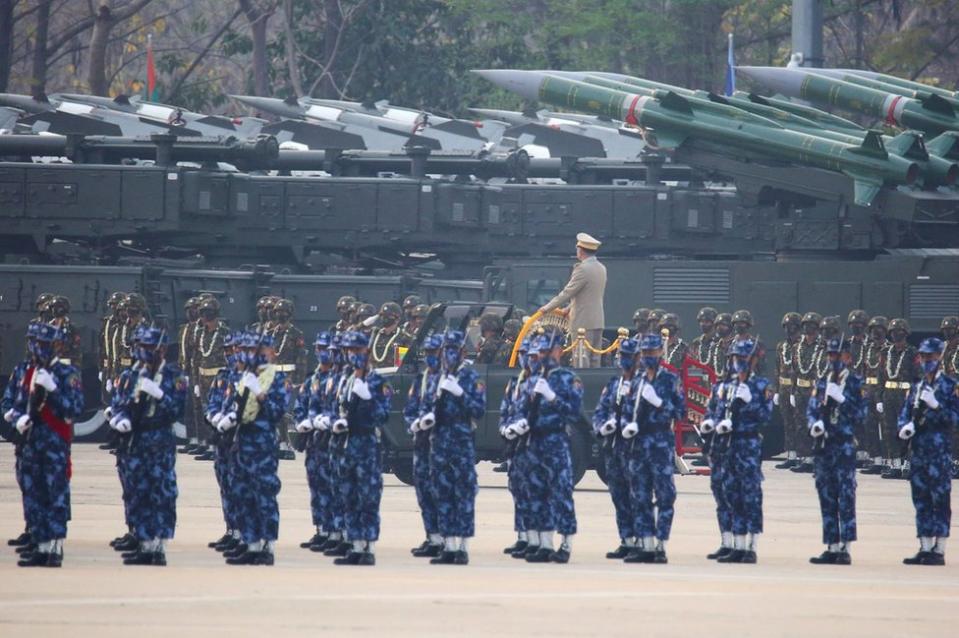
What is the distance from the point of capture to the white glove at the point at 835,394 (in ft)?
48.8

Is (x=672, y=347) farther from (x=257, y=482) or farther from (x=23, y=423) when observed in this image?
(x=23, y=423)

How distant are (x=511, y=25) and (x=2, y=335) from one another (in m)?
25.7

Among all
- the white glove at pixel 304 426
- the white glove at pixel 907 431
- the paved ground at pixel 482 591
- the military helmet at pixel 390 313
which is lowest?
the paved ground at pixel 482 591

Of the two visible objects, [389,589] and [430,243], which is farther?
[430,243]

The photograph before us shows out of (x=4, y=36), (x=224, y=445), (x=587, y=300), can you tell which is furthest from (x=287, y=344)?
(x=4, y=36)

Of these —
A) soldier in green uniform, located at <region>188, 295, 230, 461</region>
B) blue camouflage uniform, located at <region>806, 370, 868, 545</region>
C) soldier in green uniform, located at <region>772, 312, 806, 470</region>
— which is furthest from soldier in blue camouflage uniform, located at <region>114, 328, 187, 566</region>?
soldier in green uniform, located at <region>772, 312, 806, 470</region>

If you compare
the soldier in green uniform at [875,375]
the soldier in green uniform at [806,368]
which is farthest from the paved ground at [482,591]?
the soldier in green uniform at [806,368]

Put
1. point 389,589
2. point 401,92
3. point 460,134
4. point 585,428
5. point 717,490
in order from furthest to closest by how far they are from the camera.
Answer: point 401,92 → point 460,134 → point 585,428 → point 717,490 → point 389,589

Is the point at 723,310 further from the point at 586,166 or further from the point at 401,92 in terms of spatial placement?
the point at 401,92

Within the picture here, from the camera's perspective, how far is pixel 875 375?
23.0 m

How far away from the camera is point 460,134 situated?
36750 mm

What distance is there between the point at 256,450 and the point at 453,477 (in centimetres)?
144

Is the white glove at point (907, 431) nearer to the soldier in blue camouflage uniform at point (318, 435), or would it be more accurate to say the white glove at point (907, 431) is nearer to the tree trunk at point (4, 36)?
the soldier in blue camouflage uniform at point (318, 435)

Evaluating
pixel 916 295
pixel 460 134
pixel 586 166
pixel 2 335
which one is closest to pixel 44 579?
pixel 2 335
